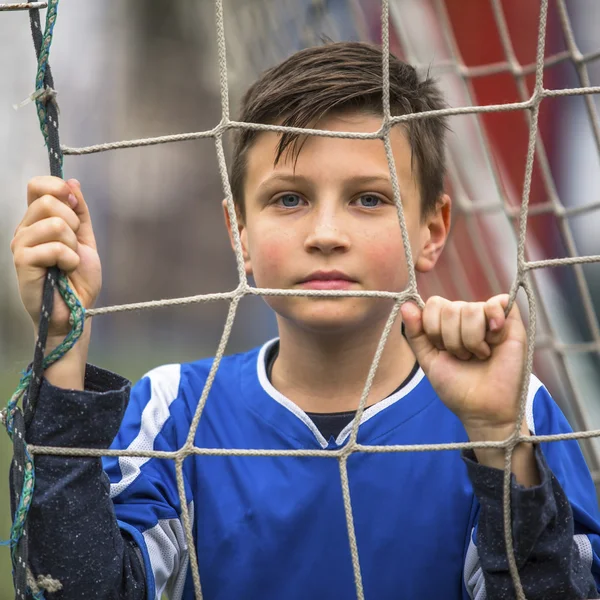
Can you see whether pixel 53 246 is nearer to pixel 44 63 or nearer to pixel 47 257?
pixel 47 257

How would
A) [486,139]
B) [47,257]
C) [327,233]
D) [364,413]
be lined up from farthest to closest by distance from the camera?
[486,139] → [364,413] → [327,233] → [47,257]

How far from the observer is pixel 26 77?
304 cm

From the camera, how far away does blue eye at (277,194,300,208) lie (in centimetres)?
97

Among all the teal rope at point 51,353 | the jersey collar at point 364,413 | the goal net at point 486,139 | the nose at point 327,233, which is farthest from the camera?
the goal net at point 486,139

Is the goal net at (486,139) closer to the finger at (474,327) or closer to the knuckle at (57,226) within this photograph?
the finger at (474,327)

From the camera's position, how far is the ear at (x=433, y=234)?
107 cm

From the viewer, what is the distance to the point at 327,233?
2.95 feet

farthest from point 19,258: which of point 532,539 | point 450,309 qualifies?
point 532,539

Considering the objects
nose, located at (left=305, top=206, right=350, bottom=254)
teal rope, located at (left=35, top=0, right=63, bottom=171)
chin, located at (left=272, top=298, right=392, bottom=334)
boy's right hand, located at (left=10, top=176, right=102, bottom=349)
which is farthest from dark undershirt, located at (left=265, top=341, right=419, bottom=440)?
teal rope, located at (left=35, top=0, right=63, bottom=171)

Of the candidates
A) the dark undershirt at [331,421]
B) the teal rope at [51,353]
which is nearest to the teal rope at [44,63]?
the teal rope at [51,353]

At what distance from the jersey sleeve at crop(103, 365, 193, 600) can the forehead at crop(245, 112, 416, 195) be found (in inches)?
11.3

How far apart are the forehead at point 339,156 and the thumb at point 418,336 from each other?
194 millimetres

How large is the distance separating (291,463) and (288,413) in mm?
62

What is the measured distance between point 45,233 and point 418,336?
0.36 meters
